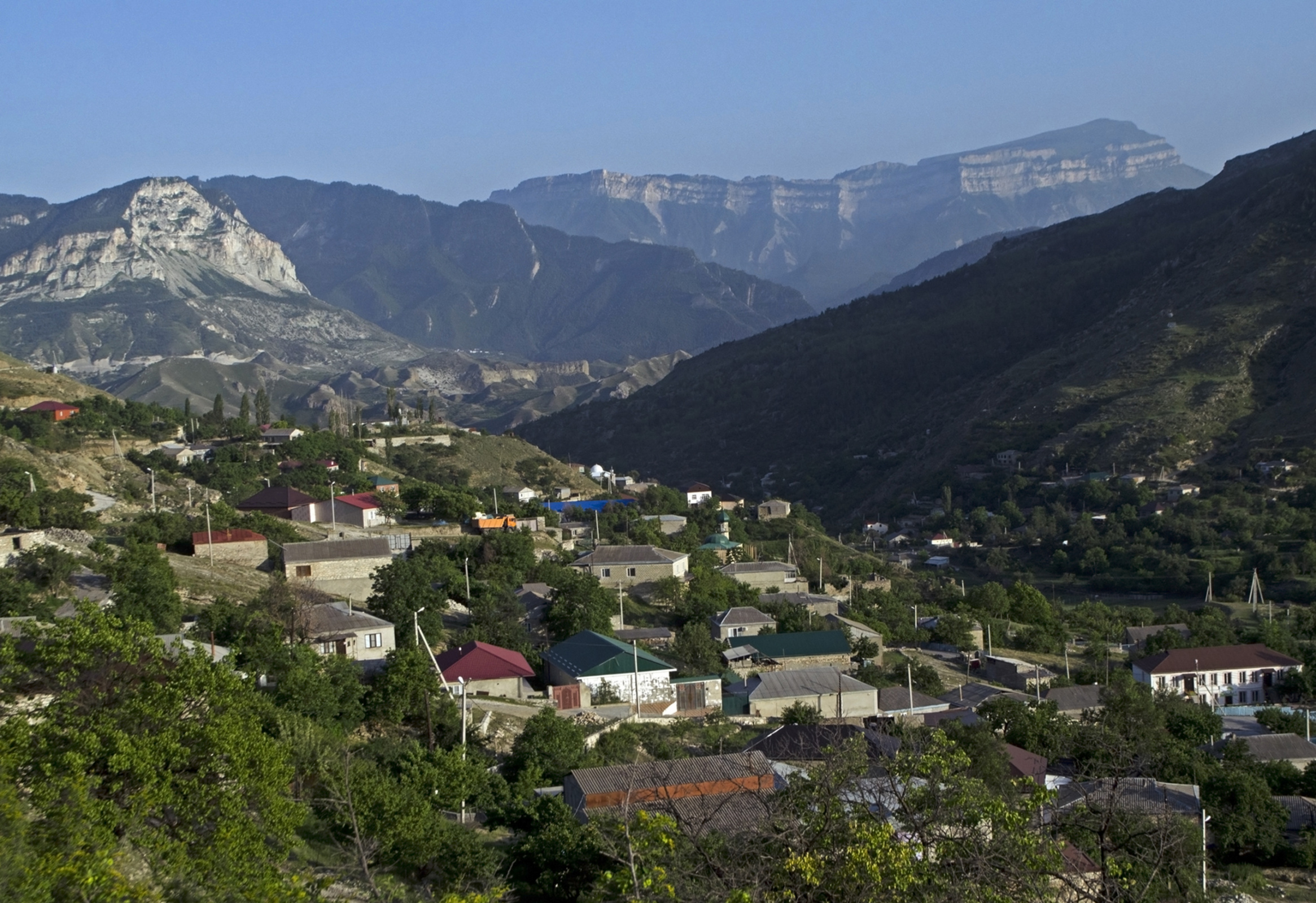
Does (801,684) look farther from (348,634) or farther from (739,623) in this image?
(348,634)

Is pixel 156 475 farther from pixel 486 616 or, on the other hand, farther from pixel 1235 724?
pixel 1235 724

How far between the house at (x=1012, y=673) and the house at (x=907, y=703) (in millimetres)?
4715

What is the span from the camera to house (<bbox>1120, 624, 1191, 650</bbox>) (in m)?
43.5

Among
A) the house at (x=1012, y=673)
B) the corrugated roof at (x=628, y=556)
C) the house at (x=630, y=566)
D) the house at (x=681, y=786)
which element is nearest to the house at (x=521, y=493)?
the corrugated roof at (x=628, y=556)

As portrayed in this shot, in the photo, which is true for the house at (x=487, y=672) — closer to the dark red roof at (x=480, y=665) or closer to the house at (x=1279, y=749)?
the dark red roof at (x=480, y=665)

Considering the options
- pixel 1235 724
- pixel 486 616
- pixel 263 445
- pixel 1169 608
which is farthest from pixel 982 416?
pixel 486 616

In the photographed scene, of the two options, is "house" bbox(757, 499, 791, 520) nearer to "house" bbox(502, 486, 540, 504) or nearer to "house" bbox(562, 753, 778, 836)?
"house" bbox(502, 486, 540, 504)

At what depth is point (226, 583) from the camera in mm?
31297

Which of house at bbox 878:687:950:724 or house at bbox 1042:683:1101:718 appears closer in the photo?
house at bbox 878:687:950:724

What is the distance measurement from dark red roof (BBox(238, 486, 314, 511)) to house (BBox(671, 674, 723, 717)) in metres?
17.6

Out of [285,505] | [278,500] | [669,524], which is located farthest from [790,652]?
[669,524]

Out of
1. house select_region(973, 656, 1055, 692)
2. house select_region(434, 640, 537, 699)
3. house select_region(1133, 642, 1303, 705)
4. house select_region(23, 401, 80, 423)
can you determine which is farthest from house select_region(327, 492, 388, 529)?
house select_region(1133, 642, 1303, 705)

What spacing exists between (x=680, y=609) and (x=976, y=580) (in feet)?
84.3

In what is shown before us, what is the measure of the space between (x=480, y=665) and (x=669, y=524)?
28828mm
